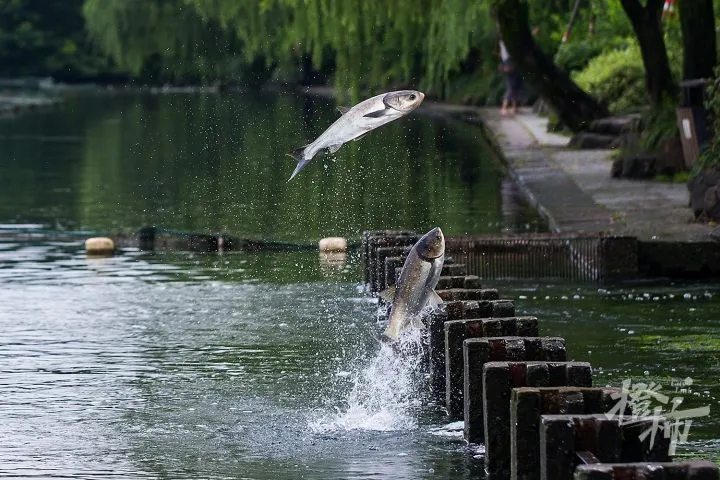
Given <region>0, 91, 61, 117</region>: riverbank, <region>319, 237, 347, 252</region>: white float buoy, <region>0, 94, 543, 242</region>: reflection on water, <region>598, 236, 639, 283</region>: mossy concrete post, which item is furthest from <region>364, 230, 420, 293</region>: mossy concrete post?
<region>0, 91, 61, 117</region>: riverbank

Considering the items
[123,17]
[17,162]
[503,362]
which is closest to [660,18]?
[17,162]

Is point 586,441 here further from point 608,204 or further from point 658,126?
point 658,126

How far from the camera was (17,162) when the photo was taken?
39.8 m

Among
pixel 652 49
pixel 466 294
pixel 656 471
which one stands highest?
pixel 652 49

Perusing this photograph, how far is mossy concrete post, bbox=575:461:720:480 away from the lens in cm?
739

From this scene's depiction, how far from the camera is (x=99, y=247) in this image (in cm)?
2181

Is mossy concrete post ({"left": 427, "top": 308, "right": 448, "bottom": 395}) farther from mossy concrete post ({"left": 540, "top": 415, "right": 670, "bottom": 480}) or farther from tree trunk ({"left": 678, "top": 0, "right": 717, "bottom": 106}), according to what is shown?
tree trunk ({"left": 678, "top": 0, "right": 717, "bottom": 106})

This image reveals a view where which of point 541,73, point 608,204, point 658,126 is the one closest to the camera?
point 608,204

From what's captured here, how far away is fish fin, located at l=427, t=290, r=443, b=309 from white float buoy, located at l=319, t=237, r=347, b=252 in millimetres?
9018

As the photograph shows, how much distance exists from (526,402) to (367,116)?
10.5ft

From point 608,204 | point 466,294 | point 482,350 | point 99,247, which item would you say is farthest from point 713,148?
point 482,350

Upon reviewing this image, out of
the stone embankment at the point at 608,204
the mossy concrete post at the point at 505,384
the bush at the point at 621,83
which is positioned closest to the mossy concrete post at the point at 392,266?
the stone embankment at the point at 608,204

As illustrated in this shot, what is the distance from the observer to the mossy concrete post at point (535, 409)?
29.1 feet

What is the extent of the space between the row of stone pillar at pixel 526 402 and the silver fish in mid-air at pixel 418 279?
0.24 meters
